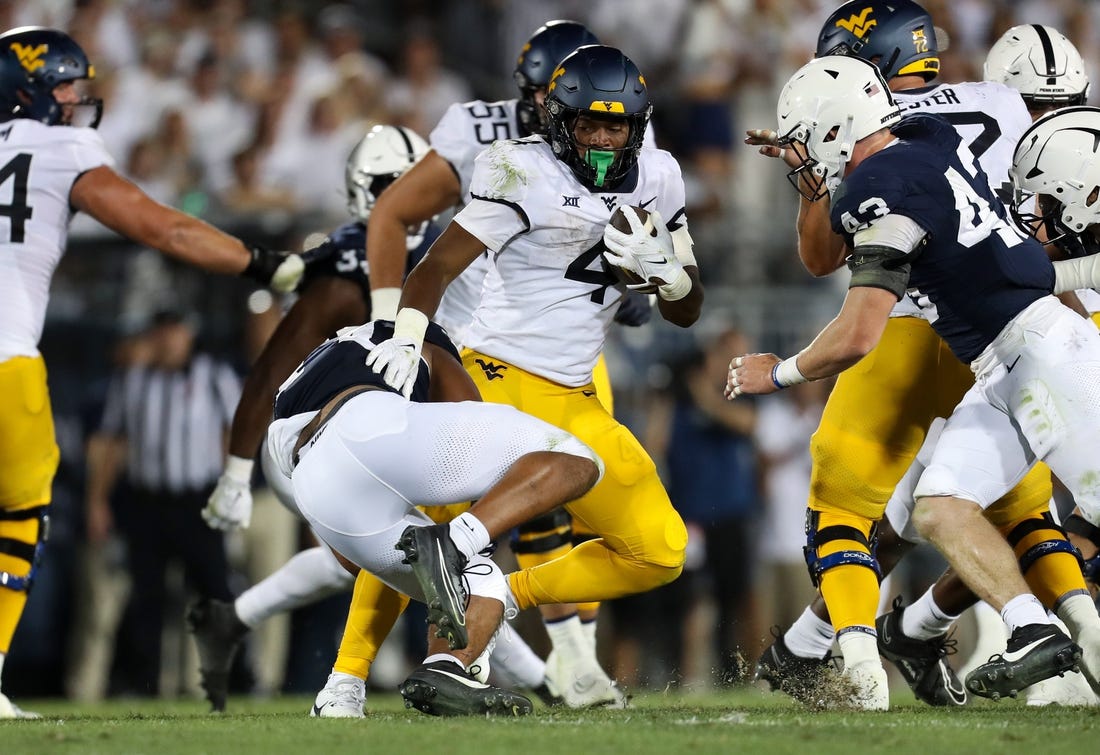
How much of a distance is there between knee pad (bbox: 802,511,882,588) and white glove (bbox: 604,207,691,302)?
40.8 inches

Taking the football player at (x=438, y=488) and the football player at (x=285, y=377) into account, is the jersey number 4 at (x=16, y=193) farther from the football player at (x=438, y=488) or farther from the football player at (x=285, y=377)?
the football player at (x=438, y=488)

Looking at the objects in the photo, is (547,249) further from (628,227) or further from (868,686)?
(868,686)

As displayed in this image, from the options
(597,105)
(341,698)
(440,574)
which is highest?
(597,105)

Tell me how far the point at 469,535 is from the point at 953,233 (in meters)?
1.84

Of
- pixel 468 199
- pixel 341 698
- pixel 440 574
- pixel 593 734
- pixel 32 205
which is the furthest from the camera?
pixel 468 199

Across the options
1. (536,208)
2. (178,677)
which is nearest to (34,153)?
(536,208)

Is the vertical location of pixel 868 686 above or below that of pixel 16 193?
below

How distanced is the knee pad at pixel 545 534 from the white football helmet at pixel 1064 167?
2319 millimetres

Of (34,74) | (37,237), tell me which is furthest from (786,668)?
(34,74)

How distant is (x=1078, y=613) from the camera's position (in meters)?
5.41

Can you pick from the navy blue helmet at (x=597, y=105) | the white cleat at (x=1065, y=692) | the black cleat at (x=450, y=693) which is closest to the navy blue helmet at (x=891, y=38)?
the navy blue helmet at (x=597, y=105)

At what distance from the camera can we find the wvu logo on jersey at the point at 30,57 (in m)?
6.19

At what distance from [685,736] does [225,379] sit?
5805 millimetres

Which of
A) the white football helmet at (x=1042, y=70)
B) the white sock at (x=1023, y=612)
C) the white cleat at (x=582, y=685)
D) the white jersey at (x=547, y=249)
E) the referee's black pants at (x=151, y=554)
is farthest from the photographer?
the referee's black pants at (x=151, y=554)
